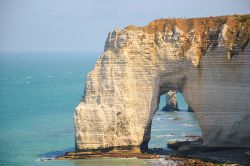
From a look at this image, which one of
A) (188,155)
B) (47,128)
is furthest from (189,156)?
(47,128)

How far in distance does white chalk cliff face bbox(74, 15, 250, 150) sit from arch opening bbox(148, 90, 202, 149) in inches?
174

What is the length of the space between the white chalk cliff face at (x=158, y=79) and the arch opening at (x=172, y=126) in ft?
14.5

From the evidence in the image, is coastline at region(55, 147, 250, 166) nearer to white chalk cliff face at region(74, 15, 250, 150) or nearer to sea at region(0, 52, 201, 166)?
white chalk cliff face at region(74, 15, 250, 150)

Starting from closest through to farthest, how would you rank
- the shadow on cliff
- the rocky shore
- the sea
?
the rocky shore → the sea → the shadow on cliff

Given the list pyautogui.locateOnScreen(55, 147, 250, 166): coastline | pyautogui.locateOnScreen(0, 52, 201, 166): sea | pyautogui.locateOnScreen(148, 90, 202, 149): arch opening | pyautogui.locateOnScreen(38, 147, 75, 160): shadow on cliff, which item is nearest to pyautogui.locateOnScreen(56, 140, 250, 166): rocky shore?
pyautogui.locateOnScreen(55, 147, 250, 166): coastline

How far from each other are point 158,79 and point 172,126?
14872 mm

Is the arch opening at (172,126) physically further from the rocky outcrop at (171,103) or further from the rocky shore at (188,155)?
the rocky shore at (188,155)

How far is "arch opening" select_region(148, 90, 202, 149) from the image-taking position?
59.0 m

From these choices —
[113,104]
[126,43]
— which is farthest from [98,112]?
[126,43]

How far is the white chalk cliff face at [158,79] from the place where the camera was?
2026 inches

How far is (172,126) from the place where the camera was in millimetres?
67188

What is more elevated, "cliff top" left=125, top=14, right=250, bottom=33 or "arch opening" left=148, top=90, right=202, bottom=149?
"cliff top" left=125, top=14, right=250, bottom=33

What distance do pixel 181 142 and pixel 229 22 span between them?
32.6 ft

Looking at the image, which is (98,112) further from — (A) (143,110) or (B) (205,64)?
(B) (205,64)
